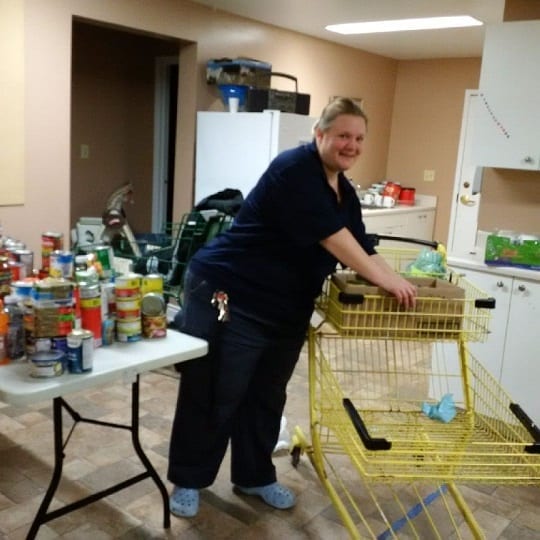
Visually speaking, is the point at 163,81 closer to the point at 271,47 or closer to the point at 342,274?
the point at 271,47

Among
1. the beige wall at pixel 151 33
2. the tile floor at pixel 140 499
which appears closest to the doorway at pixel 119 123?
the beige wall at pixel 151 33

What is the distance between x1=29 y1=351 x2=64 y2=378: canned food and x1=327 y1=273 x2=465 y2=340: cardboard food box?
2.64ft

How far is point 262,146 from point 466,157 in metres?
2.81

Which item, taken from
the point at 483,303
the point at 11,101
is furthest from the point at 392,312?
the point at 11,101

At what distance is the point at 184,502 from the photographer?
2238 millimetres

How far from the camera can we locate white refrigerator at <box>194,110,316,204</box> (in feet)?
13.6

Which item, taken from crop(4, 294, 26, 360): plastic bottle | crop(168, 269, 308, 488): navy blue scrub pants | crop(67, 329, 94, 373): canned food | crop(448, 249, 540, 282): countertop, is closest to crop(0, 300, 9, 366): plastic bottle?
crop(4, 294, 26, 360): plastic bottle

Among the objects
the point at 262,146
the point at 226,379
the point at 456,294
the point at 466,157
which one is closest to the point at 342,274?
the point at 456,294

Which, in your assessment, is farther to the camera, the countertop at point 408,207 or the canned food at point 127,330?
the countertop at point 408,207

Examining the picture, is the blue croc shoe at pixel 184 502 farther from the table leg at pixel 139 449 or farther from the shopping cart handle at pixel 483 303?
the shopping cart handle at pixel 483 303

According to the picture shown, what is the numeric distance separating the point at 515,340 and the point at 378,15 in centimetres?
263

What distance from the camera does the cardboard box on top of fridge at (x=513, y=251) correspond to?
300 centimetres

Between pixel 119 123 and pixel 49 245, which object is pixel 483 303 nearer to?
pixel 49 245

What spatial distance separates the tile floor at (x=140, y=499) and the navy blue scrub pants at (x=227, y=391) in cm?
16
